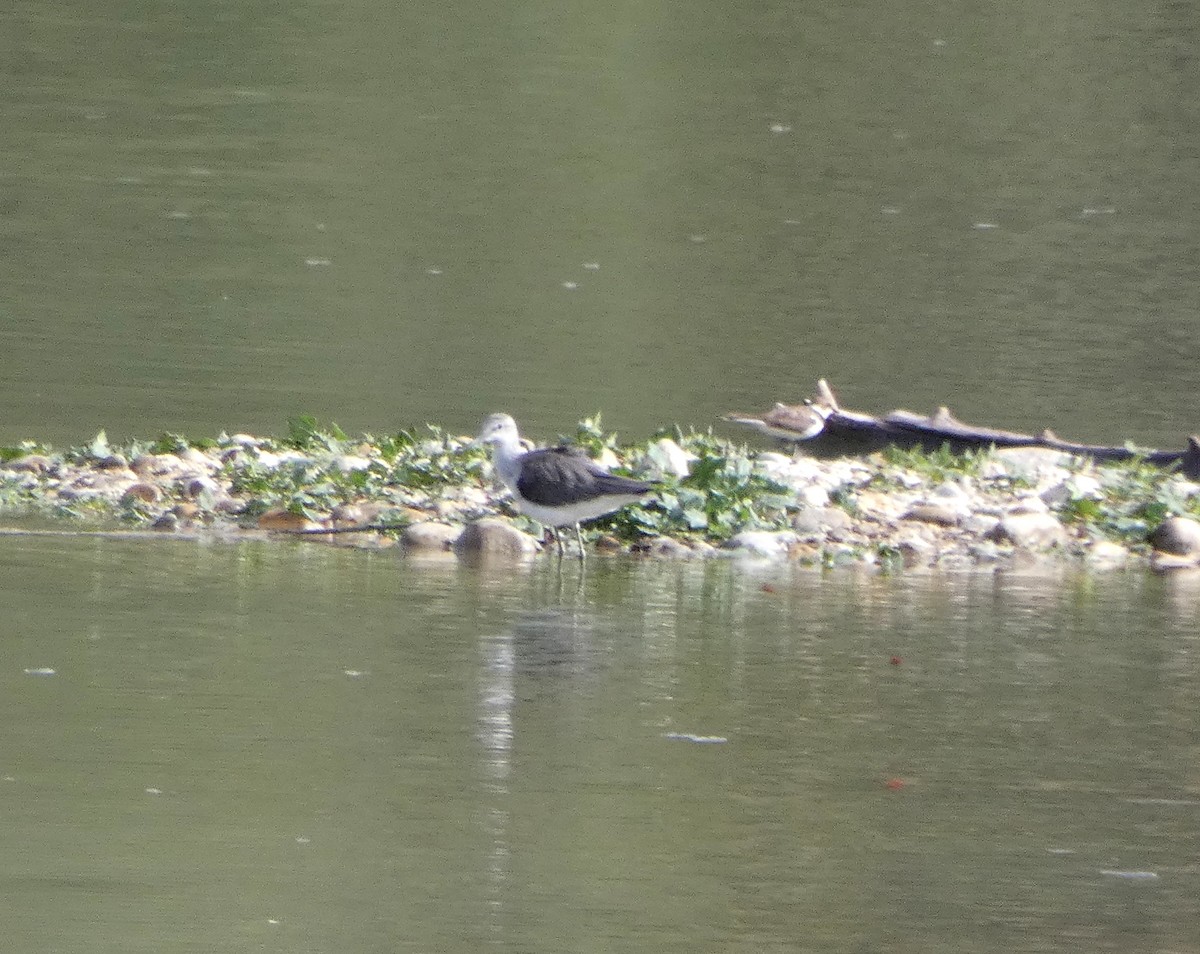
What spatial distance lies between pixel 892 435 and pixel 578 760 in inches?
Answer: 250

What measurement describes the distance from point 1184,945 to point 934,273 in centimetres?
1425

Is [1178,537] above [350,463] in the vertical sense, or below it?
below

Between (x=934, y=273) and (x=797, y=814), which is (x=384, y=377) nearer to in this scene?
(x=934, y=273)

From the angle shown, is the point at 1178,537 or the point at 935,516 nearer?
the point at 1178,537

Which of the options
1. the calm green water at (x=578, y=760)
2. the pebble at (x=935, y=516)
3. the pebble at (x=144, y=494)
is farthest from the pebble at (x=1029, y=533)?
the pebble at (x=144, y=494)

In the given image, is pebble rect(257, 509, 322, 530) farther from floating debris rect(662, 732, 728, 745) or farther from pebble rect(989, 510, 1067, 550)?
floating debris rect(662, 732, 728, 745)

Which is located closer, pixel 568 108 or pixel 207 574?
pixel 207 574

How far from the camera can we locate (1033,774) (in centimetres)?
748

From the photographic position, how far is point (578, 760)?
24.2ft

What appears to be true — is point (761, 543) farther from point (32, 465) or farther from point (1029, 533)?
point (32, 465)

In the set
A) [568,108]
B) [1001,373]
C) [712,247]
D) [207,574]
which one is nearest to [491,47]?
[568,108]

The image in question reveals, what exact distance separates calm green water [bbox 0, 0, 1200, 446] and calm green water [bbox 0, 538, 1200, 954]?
4.13 m

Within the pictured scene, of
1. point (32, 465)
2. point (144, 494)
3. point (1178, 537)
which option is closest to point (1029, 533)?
point (1178, 537)

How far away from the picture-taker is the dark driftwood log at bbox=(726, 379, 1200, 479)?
1299cm
